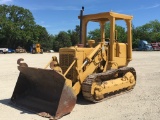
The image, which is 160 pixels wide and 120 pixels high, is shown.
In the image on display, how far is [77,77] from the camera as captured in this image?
796cm

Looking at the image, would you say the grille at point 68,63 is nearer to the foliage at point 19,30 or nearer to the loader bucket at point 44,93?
the loader bucket at point 44,93

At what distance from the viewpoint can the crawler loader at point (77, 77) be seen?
6.93 metres

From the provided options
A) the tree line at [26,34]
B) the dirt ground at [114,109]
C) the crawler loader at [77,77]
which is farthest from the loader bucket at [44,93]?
the tree line at [26,34]

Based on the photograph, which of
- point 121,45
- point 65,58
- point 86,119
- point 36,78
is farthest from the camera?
point 121,45

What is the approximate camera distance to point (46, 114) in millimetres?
6793

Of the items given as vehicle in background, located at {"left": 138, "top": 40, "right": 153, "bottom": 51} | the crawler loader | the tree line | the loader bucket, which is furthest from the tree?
the loader bucket

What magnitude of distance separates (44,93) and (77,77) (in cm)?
109

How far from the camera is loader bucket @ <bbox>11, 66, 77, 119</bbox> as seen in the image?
6754 mm

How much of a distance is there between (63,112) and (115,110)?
1498 mm

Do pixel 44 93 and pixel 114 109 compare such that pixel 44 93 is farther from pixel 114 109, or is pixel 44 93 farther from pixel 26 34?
pixel 26 34

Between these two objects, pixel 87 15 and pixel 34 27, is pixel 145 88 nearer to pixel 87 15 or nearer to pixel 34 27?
pixel 87 15

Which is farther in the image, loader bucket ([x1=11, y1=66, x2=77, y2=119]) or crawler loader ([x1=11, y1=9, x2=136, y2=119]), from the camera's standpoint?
crawler loader ([x1=11, y1=9, x2=136, y2=119])

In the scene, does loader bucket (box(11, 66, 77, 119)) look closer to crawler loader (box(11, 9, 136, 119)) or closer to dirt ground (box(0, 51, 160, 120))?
crawler loader (box(11, 9, 136, 119))

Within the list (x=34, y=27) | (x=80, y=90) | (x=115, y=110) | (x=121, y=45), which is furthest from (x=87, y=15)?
(x=34, y=27)
